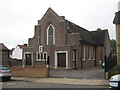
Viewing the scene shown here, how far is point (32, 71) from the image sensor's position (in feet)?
80.4

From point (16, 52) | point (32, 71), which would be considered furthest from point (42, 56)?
point (16, 52)

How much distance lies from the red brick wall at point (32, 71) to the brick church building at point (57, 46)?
6.44 m

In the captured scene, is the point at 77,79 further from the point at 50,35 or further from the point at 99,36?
the point at 99,36

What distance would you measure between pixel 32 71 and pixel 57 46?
10153mm

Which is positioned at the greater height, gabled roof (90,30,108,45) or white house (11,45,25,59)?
gabled roof (90,30,108,45)

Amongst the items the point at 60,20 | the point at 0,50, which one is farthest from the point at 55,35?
the point at 0,50

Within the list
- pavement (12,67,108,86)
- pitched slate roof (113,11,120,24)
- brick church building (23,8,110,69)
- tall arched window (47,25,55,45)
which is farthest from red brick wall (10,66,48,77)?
tall arched window (47,25,55,45)

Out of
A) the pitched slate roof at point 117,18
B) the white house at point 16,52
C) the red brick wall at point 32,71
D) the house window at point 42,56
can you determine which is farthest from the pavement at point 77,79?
the white house at point 16,52

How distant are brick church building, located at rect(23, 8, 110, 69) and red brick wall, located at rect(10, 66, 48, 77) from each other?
253 inches

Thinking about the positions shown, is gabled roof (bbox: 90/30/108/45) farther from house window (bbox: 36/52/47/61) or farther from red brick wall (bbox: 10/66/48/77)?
red brick wall (bbox: 10/66/48/77)

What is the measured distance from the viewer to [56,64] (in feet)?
110

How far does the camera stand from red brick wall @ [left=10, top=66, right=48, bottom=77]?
77.9ft

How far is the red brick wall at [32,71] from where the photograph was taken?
23750 millimetres

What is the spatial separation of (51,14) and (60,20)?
78.9 inches
